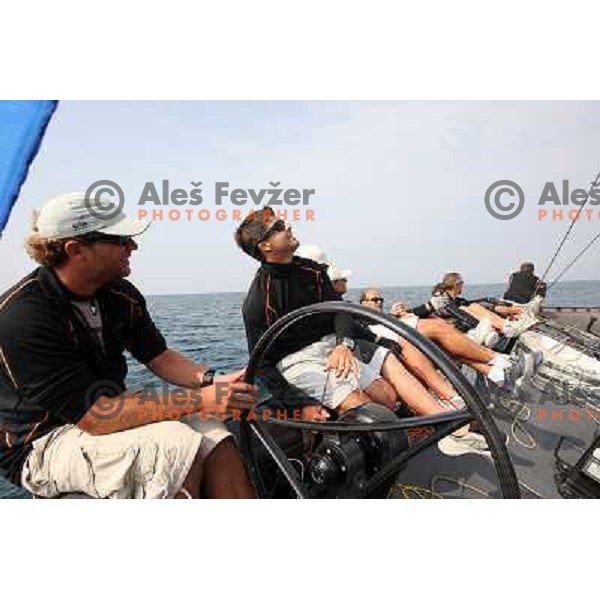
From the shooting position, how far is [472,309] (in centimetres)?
313

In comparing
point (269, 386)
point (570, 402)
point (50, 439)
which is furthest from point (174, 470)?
point (570, 402)


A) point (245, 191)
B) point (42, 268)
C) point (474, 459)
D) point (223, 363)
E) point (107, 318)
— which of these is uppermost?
point (245, 191)

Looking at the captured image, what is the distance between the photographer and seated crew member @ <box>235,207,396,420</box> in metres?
1.68

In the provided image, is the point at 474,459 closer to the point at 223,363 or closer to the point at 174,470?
the point at 174,470

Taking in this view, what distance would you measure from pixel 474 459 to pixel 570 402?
34.3 inches

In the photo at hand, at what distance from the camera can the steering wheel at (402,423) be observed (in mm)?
769

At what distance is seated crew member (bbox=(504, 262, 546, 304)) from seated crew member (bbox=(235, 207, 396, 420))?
159cm

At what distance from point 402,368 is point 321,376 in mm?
352

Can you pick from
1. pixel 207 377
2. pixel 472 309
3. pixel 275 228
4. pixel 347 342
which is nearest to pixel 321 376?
pixel 347 342

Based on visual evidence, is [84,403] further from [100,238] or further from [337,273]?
[337,273]

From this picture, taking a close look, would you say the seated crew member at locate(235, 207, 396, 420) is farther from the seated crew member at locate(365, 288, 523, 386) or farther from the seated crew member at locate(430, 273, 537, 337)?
the seated crew member at locate(430, 273, 537, 337)

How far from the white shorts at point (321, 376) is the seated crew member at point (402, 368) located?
6 cm

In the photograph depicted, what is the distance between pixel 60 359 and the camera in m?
1.12
